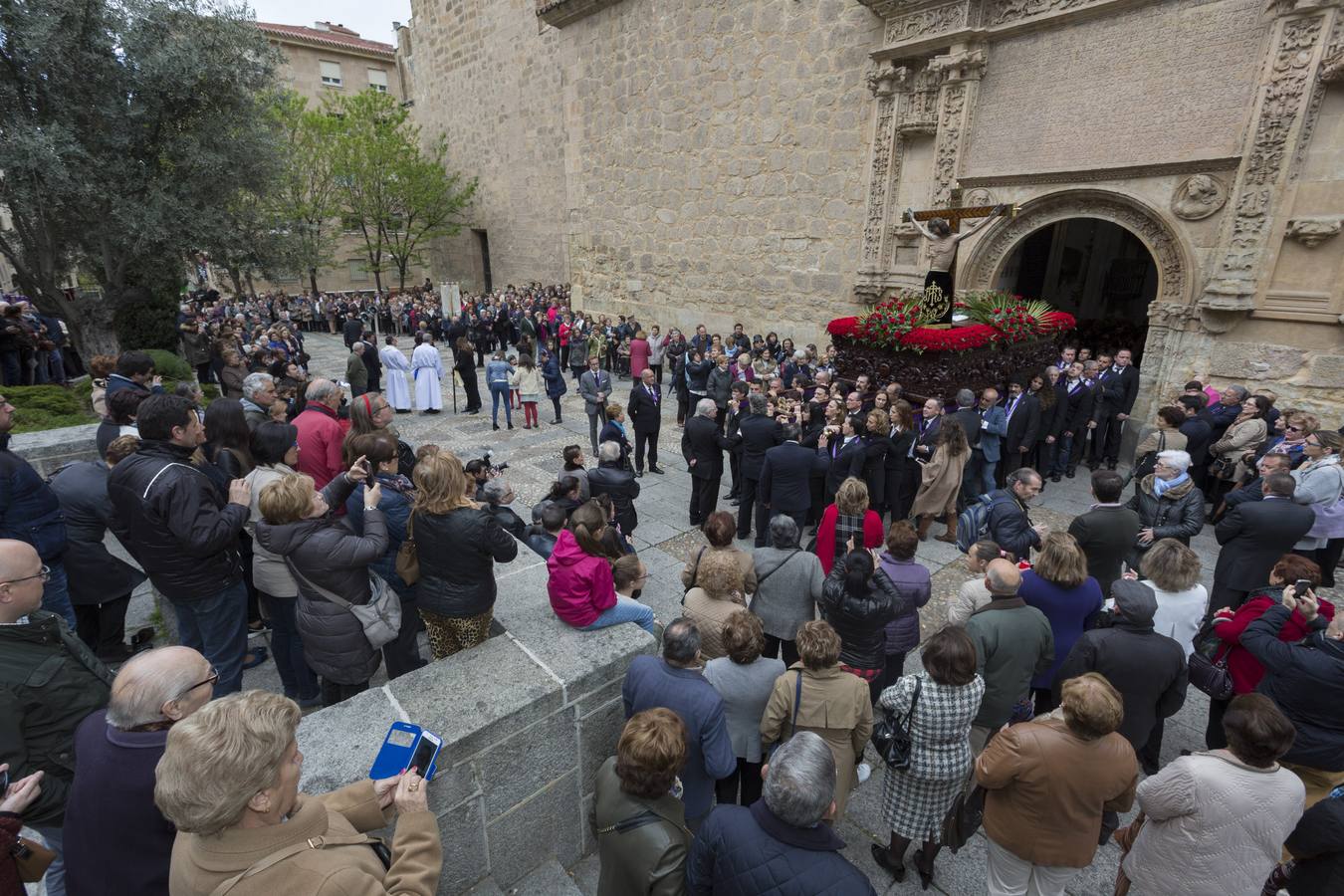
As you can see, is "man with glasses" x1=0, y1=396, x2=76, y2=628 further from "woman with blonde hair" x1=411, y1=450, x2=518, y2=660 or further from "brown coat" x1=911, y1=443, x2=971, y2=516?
"brown coat" x1=911, y1=443, x2=971, y2=516

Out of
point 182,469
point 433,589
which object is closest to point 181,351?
point 182,469

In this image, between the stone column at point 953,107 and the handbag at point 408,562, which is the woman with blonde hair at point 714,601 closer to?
the handbag at point 408,562

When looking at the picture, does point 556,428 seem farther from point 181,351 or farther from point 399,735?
point 399,735

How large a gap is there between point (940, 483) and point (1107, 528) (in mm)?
2287

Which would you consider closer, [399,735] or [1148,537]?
[399,735]

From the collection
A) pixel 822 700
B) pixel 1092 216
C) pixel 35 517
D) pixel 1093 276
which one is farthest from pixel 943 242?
pixel 35 517

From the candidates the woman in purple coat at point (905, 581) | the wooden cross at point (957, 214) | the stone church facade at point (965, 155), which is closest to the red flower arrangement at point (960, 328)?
the wooden cross at point (957, 214)

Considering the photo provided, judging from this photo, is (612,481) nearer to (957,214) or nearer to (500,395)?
(500,395)

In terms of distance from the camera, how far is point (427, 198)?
2569 cm

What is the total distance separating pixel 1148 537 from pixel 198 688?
584cm

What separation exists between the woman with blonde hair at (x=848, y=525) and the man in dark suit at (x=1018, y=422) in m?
3.78

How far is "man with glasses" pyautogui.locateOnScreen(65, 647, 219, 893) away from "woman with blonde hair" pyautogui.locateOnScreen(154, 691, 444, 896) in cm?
35

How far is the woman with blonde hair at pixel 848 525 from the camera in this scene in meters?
4.37

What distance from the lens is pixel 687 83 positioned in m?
13.7
